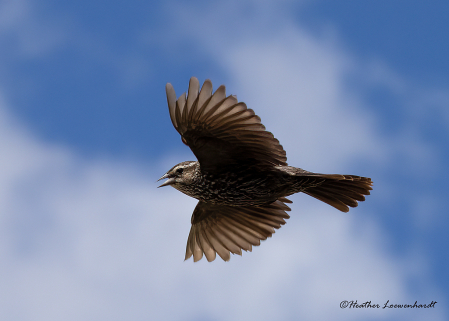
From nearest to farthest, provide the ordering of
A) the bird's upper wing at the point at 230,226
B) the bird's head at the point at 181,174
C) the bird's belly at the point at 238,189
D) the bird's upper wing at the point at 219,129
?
the bird's upper wing at the point at 219,129, the bird's belly at the point at 238,189, the bird's head at the point at 181,174, the bird's upper wing at the point at 230,226

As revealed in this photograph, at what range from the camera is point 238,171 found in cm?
711

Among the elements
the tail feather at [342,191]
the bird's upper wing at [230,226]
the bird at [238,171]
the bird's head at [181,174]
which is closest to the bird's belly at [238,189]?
the bird at [238,171]

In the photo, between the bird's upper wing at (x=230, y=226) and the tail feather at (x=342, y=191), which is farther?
the bird's upper wing at (x=230, y=226)

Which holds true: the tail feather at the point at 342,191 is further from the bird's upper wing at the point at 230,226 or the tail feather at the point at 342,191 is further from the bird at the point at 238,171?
the bird's upper wing at the point at 230,226

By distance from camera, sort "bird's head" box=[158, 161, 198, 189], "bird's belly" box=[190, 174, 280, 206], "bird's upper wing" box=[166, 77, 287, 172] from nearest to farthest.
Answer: "bird's upper wing" box=[166, 77, 287, 172] < "bird's belly" box=[190, 174, 280, 206] < "bird's head" box=[158, 161, 198, 189]

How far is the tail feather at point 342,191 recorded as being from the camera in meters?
7.36

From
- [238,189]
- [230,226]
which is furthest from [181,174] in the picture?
[230,226]

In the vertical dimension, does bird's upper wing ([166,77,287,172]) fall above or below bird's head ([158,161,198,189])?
above

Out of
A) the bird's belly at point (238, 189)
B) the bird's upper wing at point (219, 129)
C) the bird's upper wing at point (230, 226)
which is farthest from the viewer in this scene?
the bird's upper wing at point (230, 226)

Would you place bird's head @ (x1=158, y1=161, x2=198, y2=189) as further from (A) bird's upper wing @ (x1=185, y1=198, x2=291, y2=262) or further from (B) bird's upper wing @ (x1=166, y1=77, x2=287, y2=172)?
(A) bird's upper wing @ (x1=185, y1=198, x2=291, y2=262)

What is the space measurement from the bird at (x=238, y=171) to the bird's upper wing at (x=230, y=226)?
0.02 metres

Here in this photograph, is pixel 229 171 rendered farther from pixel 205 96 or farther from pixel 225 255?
pixel 225 255

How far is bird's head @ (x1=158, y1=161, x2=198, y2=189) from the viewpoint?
7.34 m

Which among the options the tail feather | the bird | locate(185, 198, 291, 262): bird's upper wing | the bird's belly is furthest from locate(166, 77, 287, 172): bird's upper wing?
locate(185, 198, 291, 262): bird's upper wing
